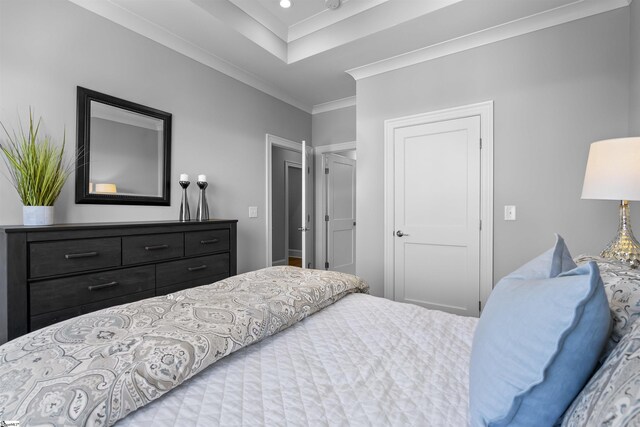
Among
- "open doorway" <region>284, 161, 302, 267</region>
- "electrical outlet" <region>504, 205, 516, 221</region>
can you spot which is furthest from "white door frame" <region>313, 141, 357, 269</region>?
"electrical outlet" <region>504, 205, 516, 221</region>

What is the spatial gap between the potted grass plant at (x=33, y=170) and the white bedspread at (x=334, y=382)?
5.37 ft

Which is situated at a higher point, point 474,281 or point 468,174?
point 468,174

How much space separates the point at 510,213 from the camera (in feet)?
8.45

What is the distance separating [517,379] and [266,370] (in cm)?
65

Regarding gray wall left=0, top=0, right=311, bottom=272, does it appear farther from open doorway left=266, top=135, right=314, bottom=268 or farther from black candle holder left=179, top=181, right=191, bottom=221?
open doorway left=266, top=135, right=314, bottom=268

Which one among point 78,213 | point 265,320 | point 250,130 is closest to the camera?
point 265,320

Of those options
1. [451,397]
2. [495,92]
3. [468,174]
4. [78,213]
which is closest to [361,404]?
[451,397]

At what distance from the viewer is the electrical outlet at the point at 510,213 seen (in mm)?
2563

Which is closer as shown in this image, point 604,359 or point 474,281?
point 604,359

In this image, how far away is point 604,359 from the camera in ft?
1.87

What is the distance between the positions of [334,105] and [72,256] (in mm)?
3508

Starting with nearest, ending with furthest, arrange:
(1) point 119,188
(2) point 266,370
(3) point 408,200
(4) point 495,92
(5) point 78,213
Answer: (2) point 266,370, (5) point 78,213, (1) point 119,188, (4) point 495,92, (3) point 408,200

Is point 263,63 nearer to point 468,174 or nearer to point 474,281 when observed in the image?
point 468,174

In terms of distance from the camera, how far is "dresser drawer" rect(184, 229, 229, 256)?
7.77 feet
